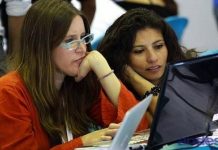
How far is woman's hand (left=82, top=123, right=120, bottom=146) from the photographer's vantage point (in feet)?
5.33

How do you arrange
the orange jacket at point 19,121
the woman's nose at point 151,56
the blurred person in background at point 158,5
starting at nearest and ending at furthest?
1. the orange jacket at point 19,121
2. the woman's nose at point 151,56
3. the blurred person in background at point 158,5

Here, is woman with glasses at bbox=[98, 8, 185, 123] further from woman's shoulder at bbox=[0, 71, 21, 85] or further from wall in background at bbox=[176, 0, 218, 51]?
wall in background at bbox=[176, 0, 218, 51]

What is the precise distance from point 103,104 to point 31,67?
38 centimetres

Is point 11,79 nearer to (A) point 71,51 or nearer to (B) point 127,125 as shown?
(A) point 71,51

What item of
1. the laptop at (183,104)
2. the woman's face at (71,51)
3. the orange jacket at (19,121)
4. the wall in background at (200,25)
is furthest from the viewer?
the wall in background at (200,25)

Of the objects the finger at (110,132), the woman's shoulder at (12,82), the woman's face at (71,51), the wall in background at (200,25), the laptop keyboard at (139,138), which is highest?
the woman's face at (71,51)

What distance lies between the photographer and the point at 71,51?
1.86m

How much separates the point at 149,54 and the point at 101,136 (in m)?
0.57

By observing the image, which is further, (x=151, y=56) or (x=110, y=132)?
(x=151, y=56)

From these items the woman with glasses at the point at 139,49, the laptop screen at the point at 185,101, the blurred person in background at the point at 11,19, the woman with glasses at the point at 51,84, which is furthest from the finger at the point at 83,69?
the blurred person in background at the point at 11,19

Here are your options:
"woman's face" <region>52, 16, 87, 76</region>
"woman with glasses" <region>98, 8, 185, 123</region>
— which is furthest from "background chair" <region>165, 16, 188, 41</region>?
"woman's face" <region>52, 16, 87, 76</region>

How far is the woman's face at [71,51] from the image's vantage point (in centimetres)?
185

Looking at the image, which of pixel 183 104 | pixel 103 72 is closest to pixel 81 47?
pixel 103 72

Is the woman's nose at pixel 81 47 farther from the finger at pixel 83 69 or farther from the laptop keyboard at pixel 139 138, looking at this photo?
the laptop keyboard at pixel 139 138
